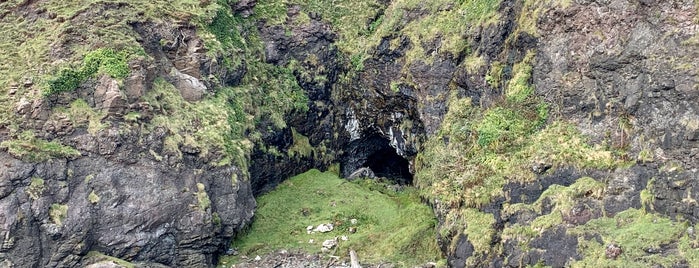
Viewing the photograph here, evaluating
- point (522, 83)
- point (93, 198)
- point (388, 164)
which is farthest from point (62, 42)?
point (388, 164)

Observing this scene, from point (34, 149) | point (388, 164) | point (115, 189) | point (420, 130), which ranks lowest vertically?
point (388, 164)

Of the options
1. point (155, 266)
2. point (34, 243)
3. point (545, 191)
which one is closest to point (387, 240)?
point (545, 191)

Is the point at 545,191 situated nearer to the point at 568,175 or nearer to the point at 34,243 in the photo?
Answer: the point at 568,175

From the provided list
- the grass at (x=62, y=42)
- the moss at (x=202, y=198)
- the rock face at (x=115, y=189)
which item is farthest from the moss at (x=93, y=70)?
the moss at (x=202, y=198)

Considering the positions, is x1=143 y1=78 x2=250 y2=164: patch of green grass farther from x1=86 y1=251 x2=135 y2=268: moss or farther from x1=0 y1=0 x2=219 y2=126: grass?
x1=86 y1=251 x2=135 y2=268: moss

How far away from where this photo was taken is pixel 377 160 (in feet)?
127

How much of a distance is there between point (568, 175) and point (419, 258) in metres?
6.40

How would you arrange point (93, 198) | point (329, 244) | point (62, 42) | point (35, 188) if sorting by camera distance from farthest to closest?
point (329, 244)
point (62, 42)
point (93, 198)
point (35, 188)

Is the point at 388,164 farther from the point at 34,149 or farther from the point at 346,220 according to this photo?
the point at 34,149

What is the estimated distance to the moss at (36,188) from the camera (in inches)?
938

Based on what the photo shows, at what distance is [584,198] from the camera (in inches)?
898

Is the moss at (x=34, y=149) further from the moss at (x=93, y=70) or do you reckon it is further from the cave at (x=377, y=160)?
the cave at (x=377, y=160)

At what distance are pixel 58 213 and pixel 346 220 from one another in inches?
444

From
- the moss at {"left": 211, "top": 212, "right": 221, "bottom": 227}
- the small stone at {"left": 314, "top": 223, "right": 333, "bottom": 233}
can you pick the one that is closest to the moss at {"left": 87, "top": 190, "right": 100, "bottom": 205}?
the moss at {"left": 211, "top": 212, "right": 221, "bottom": 227}
